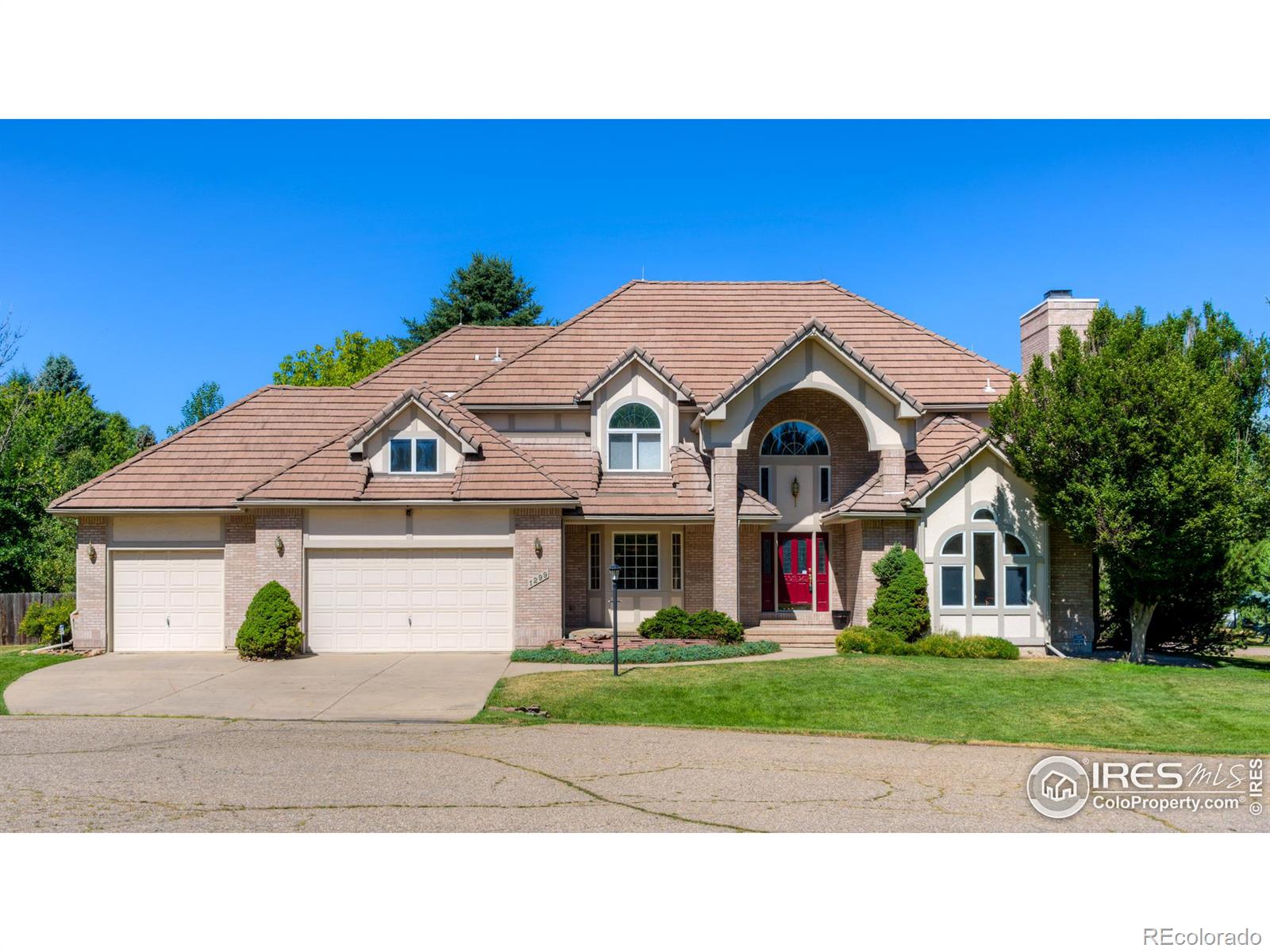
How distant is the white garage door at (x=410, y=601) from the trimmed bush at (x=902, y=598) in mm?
7911

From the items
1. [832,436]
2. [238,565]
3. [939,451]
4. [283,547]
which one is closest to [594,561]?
[832,436]

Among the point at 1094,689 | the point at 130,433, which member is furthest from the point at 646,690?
the point at 130,433

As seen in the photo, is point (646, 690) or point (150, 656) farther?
point (150, 656)

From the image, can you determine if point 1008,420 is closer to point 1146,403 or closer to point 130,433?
point 1146,403

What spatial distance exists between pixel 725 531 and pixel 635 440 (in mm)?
3119

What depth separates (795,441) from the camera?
23.9 metres

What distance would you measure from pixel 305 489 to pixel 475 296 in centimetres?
3391

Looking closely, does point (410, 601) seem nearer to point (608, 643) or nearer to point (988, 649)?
point (608, 643)

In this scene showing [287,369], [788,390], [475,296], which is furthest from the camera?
[475,296]

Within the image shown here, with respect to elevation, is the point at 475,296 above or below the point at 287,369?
above

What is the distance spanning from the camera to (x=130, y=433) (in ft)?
209

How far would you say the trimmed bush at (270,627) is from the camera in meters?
19.6

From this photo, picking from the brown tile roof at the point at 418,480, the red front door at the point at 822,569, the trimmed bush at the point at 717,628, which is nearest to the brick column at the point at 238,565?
the brown tile roof at the point at 418,480

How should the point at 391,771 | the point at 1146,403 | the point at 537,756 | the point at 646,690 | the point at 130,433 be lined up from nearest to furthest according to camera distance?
the point at 391,771 < the point at 537,756 < the point at 646,690 < the point at 1146,403 < the point at 130,433
